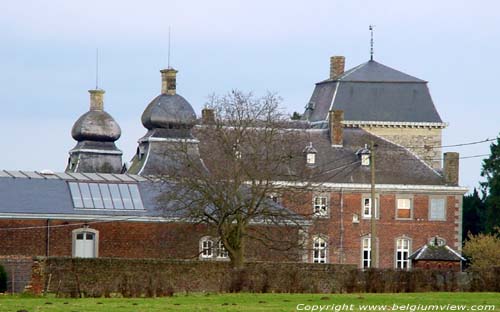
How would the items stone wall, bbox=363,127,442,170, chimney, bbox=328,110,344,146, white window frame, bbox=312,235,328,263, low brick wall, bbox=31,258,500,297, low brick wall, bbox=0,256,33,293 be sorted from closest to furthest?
low brick wall, bbox=31,258,500,297
low brick wall, bbox=0,256,33,293
white window frame, bbox=312,235,328,263
chimney, bbox=328,110,344,146
stone wall, bbox=363,127,442,170

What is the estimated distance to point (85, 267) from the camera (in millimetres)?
49906

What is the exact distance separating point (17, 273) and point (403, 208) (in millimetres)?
39280

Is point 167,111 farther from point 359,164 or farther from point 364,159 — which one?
point 364,159

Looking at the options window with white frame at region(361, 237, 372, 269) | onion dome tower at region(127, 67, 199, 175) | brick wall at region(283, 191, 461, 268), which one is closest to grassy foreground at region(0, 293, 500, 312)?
onion dome tower at region(127, 67, 199, 175)

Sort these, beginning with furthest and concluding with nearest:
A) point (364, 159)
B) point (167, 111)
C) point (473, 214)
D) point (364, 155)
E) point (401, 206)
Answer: point (473, 214) → point (364, 159) → point (364, 155) → point (401, 206) → point (167, 111)

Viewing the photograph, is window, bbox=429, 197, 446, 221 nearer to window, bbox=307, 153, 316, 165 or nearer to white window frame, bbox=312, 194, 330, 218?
white window frame, bbox=312, 194, 330, 218

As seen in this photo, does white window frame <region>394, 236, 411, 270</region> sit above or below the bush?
above

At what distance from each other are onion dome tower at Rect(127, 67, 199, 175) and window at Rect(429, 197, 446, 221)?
1420 cm

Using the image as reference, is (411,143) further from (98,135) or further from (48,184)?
(48,184)

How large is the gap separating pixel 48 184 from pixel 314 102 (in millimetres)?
34583

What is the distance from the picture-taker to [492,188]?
94562 mm

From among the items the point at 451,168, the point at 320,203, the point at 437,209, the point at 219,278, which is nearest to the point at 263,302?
the point at 219,278

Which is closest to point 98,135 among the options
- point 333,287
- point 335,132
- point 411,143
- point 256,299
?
point 335,132

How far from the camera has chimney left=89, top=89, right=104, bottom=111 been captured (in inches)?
3533
